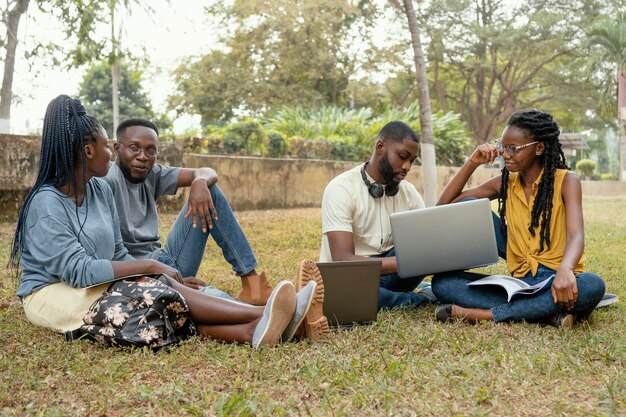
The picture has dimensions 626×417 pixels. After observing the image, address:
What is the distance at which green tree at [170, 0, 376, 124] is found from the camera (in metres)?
22.1

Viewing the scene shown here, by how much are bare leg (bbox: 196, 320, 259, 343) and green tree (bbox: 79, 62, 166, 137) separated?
3453 cm

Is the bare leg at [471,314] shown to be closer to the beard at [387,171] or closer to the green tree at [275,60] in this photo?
the beard at [387,171]

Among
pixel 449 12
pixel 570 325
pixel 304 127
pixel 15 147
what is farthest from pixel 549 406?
pixel 449 12

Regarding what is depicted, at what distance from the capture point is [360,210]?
4.28 meters

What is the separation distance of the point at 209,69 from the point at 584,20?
43.4ft

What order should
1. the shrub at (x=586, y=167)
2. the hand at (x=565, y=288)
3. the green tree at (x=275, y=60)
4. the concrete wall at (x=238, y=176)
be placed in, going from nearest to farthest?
1. the hand at (x=565, y=288)
2. the concrete wall at (x=238, y=176)
3. the green tree at (x=275, y=60)
4. the shrub at (x=586, y=167)

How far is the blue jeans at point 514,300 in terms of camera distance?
12.0 feet

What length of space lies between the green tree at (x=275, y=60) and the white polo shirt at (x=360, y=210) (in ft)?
59.7

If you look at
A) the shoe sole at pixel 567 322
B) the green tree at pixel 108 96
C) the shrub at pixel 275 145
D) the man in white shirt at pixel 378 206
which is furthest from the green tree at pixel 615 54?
the shoe sole at pixel 567 322

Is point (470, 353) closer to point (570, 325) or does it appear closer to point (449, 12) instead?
point (570, 325)

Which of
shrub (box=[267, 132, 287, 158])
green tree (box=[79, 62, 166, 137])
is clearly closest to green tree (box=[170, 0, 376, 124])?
shrub (box=[267, 132, 287, 158])

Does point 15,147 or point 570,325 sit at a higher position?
point 15,147

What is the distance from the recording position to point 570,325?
12.1ft

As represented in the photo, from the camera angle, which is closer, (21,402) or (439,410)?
(439,410)
